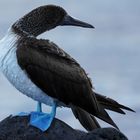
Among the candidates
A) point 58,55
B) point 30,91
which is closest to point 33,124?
point 30,91

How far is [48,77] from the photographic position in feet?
39.1

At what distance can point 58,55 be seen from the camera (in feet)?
39.4

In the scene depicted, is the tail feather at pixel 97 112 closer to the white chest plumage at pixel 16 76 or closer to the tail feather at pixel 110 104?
the tail feather at pixel 110 104

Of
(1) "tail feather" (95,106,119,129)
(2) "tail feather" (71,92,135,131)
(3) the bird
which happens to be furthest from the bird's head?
(1) "tail feather" (95,106,119,129)

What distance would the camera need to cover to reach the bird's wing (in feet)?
38.7

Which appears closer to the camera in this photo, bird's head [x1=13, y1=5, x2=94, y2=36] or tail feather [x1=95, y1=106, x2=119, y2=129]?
tail feather [x1=95, y1=106, x2=119, y2=129]

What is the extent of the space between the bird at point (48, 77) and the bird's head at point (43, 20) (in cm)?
2

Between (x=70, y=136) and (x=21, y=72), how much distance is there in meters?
1.56

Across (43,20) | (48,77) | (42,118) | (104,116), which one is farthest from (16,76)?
(104,116)

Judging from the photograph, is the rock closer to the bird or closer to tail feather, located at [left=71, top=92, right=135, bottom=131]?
the bird

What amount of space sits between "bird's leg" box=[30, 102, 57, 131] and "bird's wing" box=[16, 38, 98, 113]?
0.32m

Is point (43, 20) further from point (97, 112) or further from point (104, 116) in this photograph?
point (104, 116)

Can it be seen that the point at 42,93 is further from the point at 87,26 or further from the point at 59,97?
the point at 87,26

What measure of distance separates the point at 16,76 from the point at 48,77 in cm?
61
